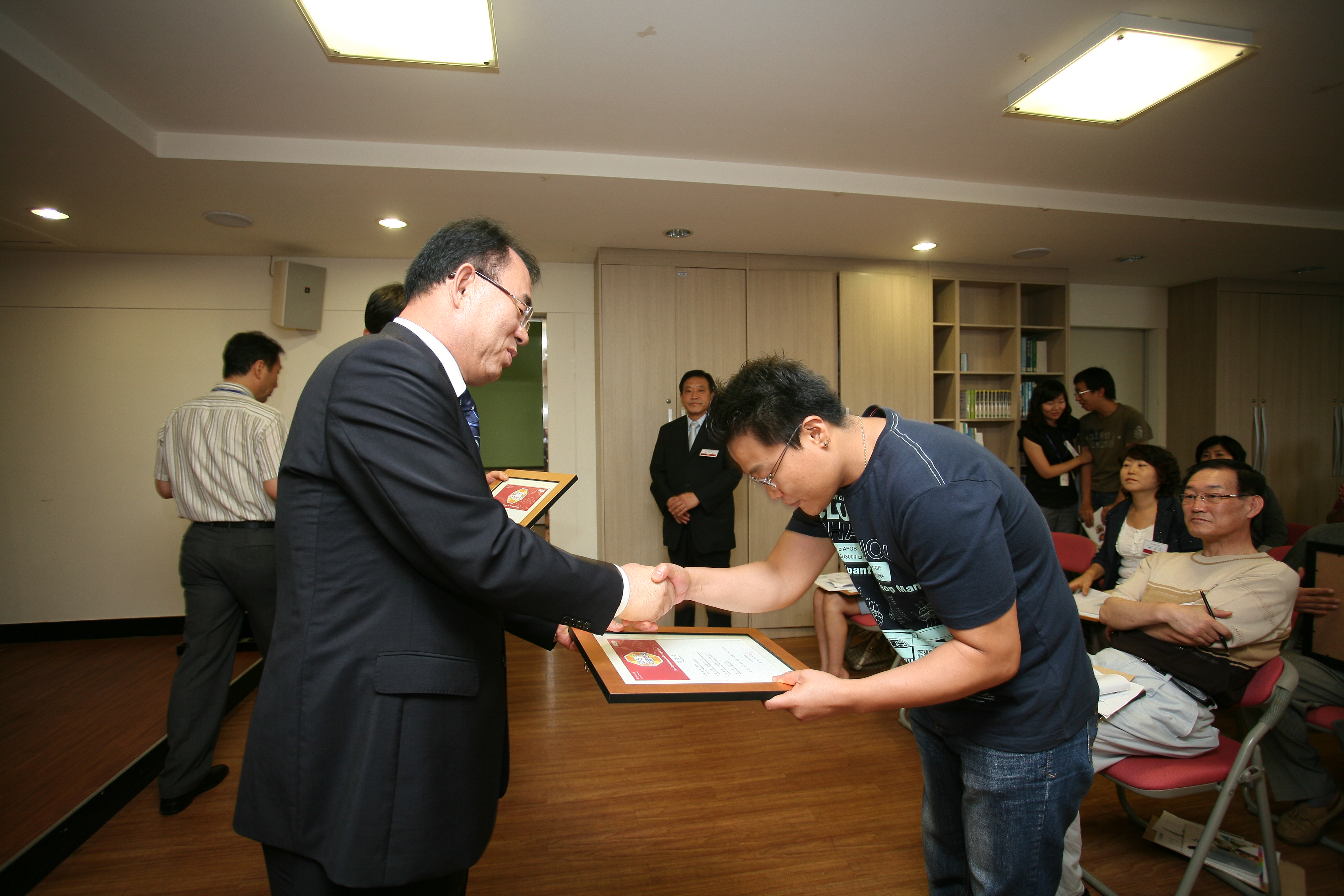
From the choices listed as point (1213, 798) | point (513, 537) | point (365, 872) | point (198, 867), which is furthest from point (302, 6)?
point (1213, 798)

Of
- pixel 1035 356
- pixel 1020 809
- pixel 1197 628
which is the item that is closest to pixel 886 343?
pixel 1035 356

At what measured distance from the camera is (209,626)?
2.61m

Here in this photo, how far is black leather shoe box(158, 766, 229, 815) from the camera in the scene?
2545mm

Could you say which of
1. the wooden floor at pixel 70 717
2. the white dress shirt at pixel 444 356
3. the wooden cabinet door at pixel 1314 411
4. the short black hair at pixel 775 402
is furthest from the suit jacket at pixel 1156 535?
the wooden floor at pixel 70 717

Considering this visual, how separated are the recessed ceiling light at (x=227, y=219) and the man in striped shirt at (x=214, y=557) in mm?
1624

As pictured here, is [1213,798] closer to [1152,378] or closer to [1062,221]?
Answer: [1062,221]

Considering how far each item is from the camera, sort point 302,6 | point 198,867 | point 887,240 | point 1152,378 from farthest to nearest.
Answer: point 1152,378
point 887,240
point 198,867
point 302,6

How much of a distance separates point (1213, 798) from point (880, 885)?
1.64 meters

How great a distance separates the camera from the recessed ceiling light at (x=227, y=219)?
3.80m

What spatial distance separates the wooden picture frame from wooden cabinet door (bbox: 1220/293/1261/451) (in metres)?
4.18

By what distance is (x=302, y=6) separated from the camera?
207 centimetres

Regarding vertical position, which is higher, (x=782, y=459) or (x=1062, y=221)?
(x=1062, y=221)

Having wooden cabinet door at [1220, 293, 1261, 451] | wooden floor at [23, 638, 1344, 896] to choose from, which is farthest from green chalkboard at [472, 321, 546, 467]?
wooden cabinet door at [1220, 293, 1261, 451]

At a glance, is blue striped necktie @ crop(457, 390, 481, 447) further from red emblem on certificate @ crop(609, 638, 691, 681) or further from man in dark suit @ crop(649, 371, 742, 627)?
man in dark suit @ crop(649, 371, 742, 627)
